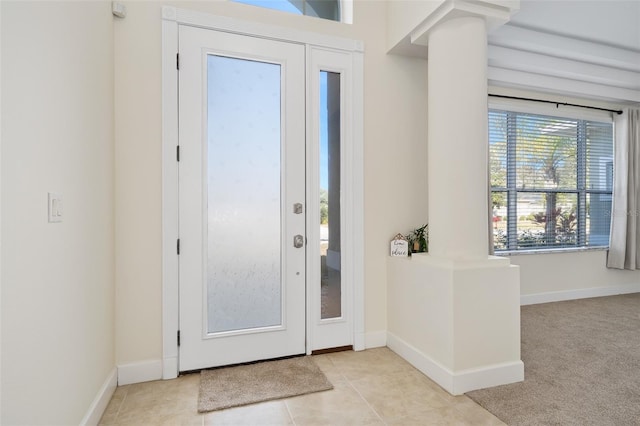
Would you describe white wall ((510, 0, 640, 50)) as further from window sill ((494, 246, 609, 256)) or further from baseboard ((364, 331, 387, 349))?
baseboard ((364, 331, 387, 349))

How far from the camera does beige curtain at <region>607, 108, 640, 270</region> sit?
4559 millimetres

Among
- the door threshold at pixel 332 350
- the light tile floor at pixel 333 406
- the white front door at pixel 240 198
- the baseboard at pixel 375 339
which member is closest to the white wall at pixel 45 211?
the light tile floor at pixel 333 406

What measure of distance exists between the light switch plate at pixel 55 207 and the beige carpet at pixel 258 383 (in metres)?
1.34

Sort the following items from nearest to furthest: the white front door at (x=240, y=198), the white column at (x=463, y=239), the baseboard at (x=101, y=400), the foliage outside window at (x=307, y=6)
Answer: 1. the baseboard at (x=101, y=400)
2. the white column at (x=463, y=239)
3. the white front door at (x=240, y=198)
4. the foliage outside window at (x=307, y=6)

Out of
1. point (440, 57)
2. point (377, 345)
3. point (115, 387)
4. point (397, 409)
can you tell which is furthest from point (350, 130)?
point (115, 387)

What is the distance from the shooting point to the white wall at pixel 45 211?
1.17 m

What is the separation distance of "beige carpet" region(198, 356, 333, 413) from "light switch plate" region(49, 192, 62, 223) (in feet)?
4.40

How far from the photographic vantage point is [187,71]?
2494 millimetres

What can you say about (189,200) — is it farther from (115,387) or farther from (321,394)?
Answer: (321,394)

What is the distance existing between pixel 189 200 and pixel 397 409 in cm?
195

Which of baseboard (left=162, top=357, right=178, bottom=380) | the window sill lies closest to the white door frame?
baseboard (left=162, top=357, right=178, bottom=380)

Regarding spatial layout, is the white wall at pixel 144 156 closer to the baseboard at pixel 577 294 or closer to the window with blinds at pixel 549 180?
the window with blinds at pixel 549 180

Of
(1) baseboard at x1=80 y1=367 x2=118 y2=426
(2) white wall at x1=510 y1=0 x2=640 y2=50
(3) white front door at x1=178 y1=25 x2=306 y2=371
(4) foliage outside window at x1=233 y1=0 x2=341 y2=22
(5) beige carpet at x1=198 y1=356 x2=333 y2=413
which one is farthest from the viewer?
(2) white wall at x1=510 y1=0 x2=640 y2=50

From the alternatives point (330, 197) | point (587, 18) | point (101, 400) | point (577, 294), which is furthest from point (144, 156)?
point (577, 294)
